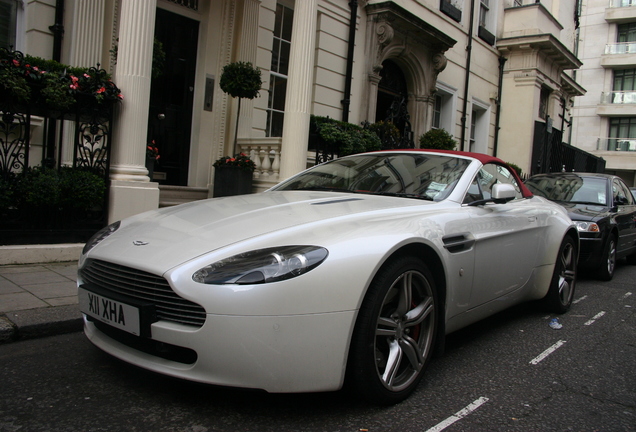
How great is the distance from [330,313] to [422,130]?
12091 millimetres

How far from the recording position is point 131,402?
2.48 metres

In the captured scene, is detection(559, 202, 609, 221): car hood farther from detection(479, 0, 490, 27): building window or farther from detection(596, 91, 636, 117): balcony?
detection(596, 91, 636, 117): balcony

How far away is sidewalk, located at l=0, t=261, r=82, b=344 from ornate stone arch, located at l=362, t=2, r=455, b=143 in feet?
27.2

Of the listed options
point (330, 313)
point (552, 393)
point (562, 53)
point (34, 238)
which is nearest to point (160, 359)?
point (330, 313)

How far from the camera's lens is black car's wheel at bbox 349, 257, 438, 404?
94.1 inches

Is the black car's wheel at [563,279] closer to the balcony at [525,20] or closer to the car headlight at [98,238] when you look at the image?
the car headlight at [98,238]

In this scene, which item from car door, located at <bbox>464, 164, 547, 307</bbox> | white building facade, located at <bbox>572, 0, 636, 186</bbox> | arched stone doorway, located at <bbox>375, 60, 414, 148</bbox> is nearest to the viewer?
car door, located at <bbox>464, 164, 547, 307</bbox>

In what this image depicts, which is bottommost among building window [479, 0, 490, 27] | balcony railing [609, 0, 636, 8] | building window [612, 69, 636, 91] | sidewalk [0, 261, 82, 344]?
sidewalk [0, 261, 82, 344]

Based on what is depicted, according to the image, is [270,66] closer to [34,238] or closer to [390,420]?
[34,238]

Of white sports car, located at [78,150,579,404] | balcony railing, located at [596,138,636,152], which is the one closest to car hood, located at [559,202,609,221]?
white sports car, located at [78,150,579,404]

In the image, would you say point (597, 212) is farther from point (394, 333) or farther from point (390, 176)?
point (394, 333)

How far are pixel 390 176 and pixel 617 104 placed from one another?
141 feet

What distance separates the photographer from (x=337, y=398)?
2604 millimetres

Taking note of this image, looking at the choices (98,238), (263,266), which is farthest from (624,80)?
(263,266)
